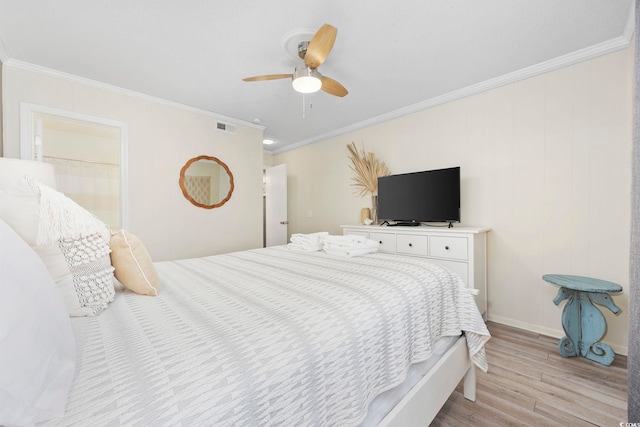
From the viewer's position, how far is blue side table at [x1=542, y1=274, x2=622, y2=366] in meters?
1.88

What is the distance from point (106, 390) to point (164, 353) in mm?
137

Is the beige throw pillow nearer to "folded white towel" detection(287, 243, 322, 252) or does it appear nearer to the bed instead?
the bed

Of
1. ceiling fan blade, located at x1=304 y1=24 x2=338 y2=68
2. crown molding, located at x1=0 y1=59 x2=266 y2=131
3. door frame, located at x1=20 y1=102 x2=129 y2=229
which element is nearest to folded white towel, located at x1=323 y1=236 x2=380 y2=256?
ceiling fan blade, located at x1=304 y1=24 x2=338 y2=68

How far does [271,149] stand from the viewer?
17.3ft

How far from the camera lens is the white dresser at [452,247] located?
242cm

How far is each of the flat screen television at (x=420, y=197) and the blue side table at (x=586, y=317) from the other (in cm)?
104

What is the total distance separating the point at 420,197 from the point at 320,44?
1973 millimetres

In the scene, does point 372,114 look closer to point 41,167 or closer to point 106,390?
point 41,167

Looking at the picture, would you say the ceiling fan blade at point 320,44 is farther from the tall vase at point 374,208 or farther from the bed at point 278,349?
the tall vase at point 374,208

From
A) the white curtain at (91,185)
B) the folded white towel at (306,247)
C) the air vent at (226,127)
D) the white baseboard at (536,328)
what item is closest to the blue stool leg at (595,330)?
the white baseboard at (536,328)

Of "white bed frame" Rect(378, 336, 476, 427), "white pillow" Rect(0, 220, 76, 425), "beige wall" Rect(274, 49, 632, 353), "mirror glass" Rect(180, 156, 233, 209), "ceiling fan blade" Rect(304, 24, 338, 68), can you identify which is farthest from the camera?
"mirror glass" Rect(180, 156, 233, 209)

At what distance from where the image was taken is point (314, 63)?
1926 mm

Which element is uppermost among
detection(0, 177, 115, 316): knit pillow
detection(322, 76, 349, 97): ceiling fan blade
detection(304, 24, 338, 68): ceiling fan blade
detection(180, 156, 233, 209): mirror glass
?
detection(304, 24, 338, 68): ceiling fan blade

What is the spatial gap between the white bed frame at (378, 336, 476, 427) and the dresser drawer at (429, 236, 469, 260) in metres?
1.13
